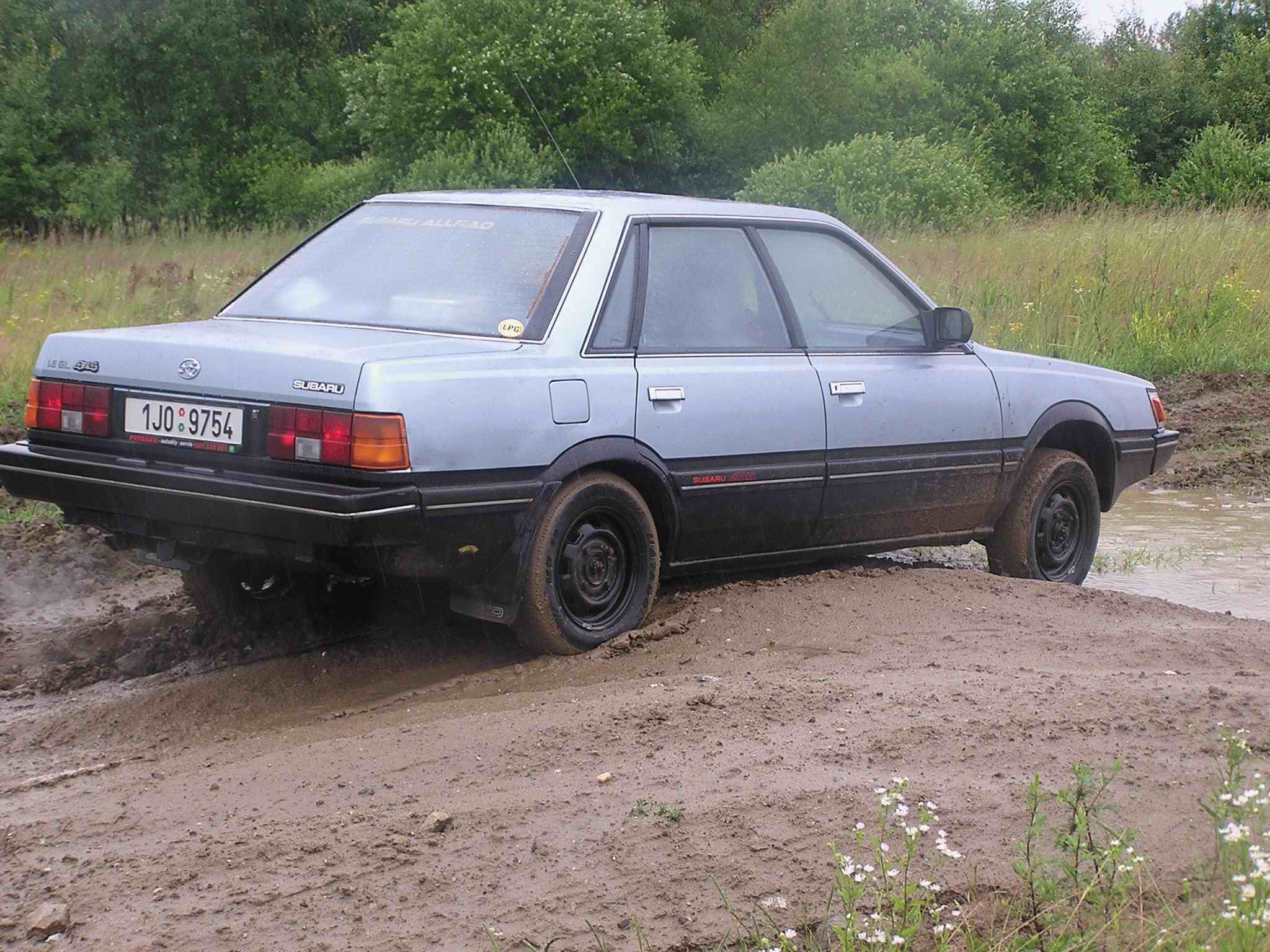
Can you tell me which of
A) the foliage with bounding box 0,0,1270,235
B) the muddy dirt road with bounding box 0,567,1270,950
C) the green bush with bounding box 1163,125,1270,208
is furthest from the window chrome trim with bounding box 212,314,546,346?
the green bush with bounding box 1163,125,1270,208

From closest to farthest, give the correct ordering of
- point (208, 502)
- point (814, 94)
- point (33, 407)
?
point (208, 502) < point (33, 407) < point (814, 94)

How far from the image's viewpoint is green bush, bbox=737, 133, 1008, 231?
21188 millimetres

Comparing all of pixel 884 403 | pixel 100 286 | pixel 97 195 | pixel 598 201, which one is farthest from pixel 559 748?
pixel 97 195

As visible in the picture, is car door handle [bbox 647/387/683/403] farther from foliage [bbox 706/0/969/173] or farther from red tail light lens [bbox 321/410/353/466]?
foliage [bbox 706/0/969/173]

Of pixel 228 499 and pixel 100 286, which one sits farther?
pixel 100 286

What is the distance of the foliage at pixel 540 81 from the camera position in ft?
93.0

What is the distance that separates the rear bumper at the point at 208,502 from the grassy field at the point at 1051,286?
669 centimetres

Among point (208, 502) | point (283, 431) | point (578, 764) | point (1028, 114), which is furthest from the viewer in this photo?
point (1028, 114)

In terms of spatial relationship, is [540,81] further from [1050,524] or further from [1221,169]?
[1050,524]

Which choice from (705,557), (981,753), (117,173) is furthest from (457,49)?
(981,753)

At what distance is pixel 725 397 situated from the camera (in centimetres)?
555

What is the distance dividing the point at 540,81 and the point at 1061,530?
23.8 meters

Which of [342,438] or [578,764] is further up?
[342,438]

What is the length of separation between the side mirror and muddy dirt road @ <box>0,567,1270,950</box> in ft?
4.00
